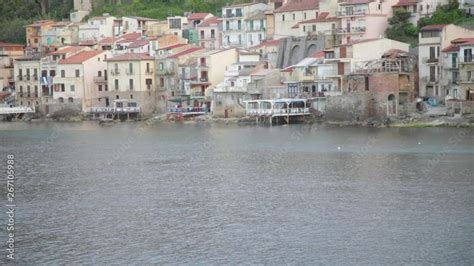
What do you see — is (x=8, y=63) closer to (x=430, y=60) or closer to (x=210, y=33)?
(x=210, y=33)

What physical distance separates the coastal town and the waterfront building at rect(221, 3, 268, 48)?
0.24 ft

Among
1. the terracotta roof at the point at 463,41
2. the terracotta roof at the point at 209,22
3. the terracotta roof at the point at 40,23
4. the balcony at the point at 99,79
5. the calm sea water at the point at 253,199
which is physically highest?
the terracotta roof at the point at 40,23

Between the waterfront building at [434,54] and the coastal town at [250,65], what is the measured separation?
0.06 metres

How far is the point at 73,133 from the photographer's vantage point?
59625 millimetres

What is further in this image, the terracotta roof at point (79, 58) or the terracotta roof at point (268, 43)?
the terracotta roof at point (79, 58)

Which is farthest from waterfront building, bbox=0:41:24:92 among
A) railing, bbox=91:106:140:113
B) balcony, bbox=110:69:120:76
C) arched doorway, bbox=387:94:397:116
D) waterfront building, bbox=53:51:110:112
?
arched doorway, bbox=387:94:397:116

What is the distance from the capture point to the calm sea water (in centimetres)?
2583

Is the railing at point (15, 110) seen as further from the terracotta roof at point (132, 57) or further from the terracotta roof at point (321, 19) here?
the terracotta roof at point (321, 19)

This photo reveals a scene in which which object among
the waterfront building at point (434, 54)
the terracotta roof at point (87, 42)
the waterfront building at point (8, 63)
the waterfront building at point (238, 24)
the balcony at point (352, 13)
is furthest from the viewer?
the waterfront building at point (8, 63)

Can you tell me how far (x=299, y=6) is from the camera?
233 ft

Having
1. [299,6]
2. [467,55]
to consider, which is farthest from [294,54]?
[467,55]

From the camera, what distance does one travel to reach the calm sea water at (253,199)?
84.7 feet

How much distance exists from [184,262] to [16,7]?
74.7m

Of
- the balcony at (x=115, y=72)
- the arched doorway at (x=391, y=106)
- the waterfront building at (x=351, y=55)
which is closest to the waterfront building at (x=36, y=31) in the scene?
the balcony at (x=115, y=72)
